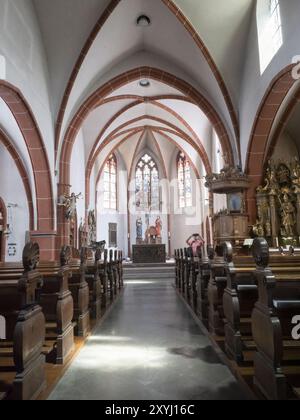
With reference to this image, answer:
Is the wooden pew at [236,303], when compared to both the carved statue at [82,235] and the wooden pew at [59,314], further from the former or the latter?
the carved statue at [82,235]

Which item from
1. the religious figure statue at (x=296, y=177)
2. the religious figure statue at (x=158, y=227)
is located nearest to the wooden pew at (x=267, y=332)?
the religious figure statue at (x=296, y=177)

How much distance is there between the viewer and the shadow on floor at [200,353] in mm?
3604

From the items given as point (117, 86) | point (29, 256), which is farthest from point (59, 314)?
point (117, 86)

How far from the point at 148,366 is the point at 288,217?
32.1 ft

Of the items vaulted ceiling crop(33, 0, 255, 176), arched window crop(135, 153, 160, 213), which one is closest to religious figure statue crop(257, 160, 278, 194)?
vaulted ceiling crop(33, 0, 255, 176)

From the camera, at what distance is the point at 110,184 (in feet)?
74.6

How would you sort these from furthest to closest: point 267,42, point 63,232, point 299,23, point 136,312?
1. point 63,232
2. point 267,42
3. point 299,23
4. point 136,312

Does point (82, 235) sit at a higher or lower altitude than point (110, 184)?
lower

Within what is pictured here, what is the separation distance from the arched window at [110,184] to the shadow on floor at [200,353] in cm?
1850

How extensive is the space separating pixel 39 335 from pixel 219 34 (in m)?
10.8

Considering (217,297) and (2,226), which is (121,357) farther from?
(2,226)
